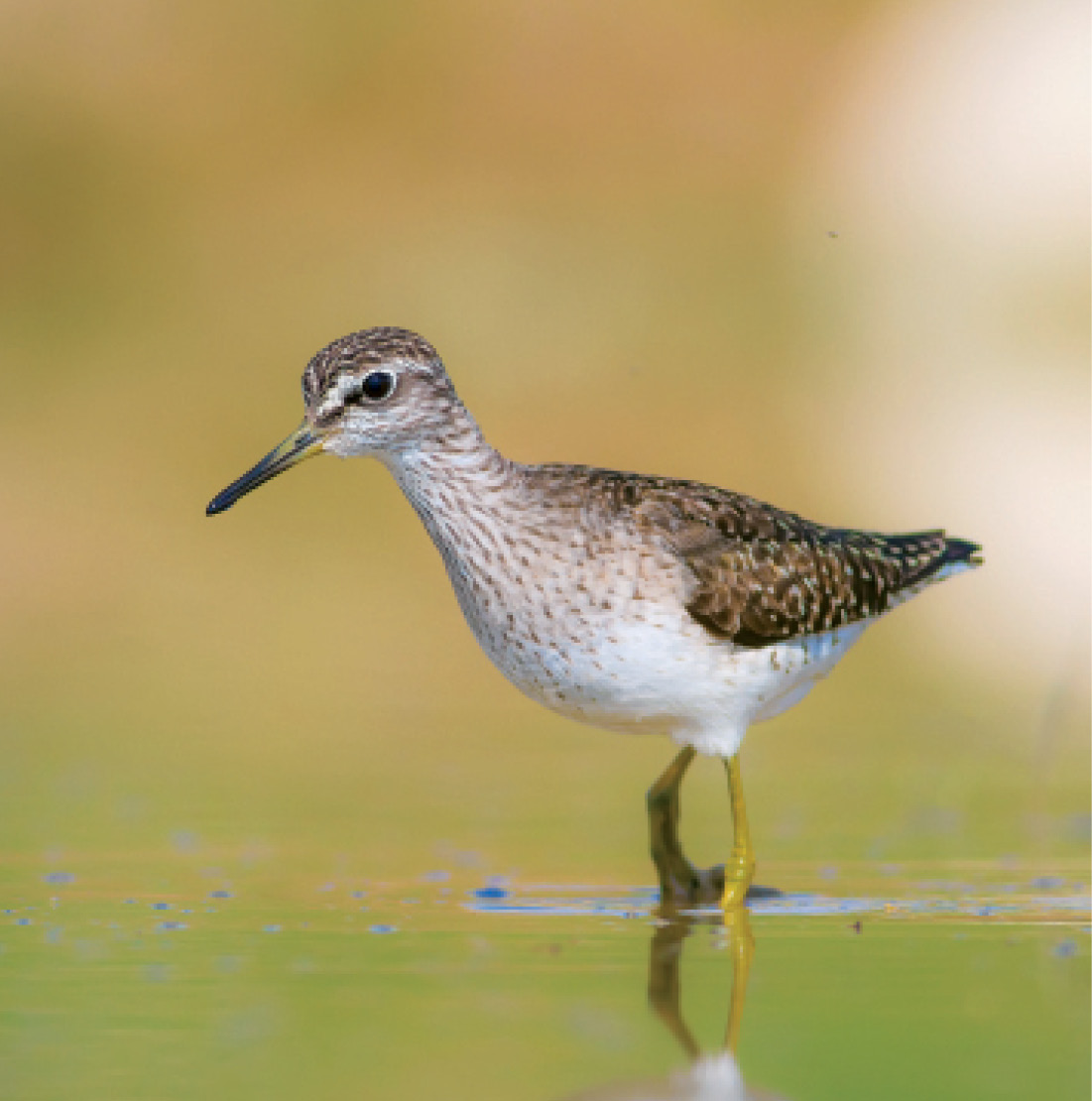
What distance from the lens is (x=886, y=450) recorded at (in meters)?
21.2

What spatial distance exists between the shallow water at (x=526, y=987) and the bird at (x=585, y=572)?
30.7 inches

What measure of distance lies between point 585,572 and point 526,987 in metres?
2.05

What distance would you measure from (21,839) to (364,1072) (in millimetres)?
4404

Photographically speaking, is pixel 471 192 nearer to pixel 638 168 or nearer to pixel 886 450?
pixel 638 168

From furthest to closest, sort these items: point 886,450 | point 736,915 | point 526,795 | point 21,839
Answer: point 886,450 → point 526,795 → point 21,839 → point 736,915

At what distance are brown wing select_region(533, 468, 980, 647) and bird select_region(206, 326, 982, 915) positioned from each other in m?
0.01

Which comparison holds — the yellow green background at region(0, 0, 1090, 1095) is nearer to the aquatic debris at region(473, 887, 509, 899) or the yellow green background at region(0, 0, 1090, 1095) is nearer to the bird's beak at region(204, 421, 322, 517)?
the aquatic debris at region(473, 887, 509, 899)

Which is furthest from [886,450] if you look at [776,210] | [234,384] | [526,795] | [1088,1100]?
[1088,1100]

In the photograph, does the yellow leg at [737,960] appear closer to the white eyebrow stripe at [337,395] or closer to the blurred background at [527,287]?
the white eyebrow stripe at [337,395]

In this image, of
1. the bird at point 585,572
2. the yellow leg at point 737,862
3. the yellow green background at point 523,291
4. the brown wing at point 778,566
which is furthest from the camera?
the yellow green background at point 523,291

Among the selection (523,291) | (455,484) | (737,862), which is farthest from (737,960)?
(523,291)

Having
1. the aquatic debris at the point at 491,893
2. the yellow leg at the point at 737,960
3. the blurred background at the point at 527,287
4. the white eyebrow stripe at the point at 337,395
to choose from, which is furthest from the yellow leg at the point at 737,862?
the blurred background at the point at 527,287

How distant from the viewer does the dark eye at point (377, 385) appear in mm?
9164

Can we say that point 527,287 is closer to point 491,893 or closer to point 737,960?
point 491,893
